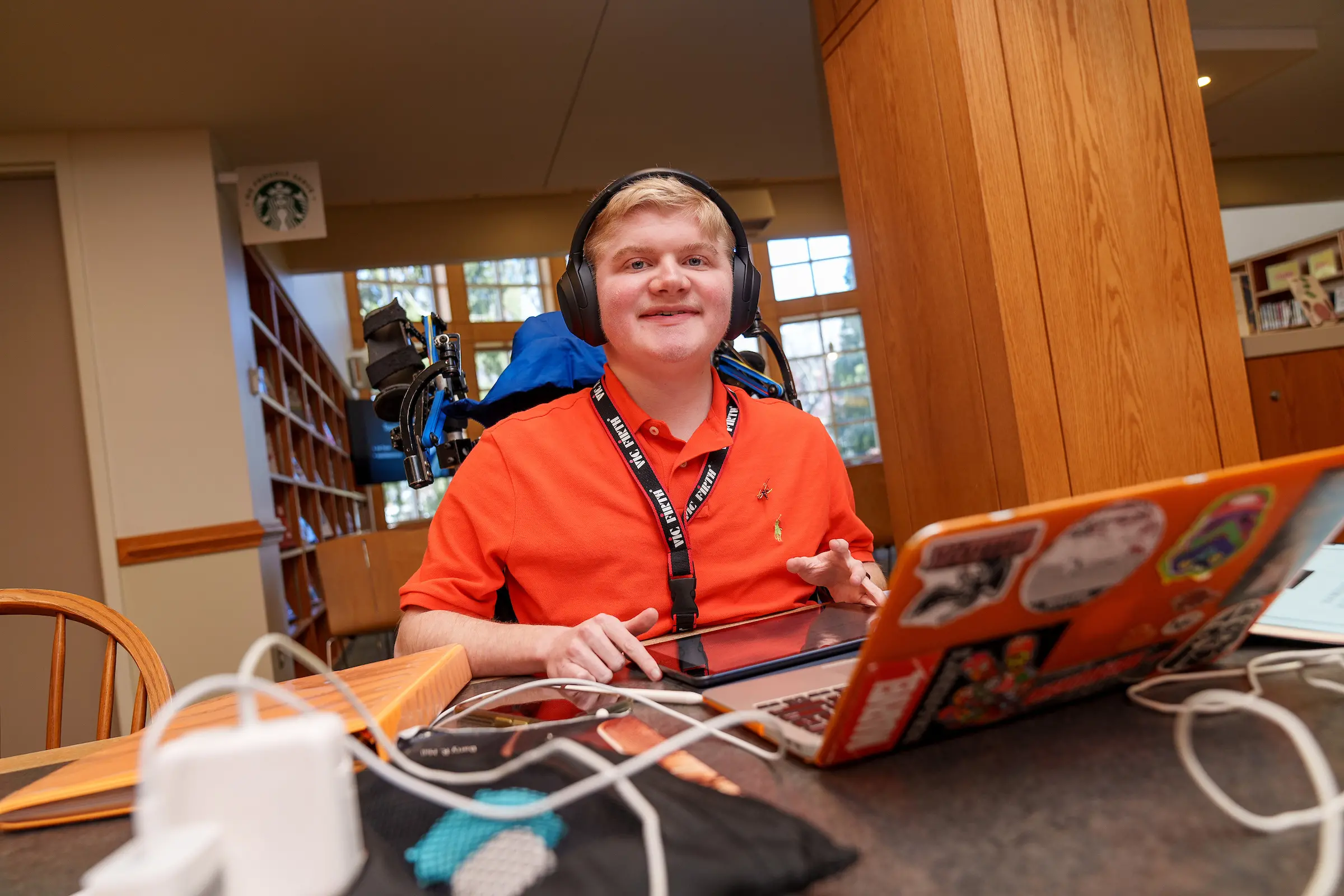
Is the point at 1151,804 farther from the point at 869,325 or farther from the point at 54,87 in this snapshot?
the point at 54,87

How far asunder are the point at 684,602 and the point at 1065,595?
29.8 inches

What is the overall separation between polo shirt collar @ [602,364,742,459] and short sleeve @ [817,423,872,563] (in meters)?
0.19

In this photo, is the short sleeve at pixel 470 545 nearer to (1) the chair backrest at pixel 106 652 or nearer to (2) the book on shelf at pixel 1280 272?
(1) the chair backrest at pixel 106 652

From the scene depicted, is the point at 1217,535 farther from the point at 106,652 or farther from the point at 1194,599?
the point at 106,652

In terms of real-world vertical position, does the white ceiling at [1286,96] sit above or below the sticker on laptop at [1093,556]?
above

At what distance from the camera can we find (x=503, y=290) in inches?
461

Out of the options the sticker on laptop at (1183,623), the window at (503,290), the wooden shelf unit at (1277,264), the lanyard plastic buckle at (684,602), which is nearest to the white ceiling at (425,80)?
the lanyard plastic buckle at (684,602)

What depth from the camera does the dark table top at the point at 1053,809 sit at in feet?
1.09

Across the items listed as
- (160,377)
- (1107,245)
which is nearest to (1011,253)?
(1107,245)

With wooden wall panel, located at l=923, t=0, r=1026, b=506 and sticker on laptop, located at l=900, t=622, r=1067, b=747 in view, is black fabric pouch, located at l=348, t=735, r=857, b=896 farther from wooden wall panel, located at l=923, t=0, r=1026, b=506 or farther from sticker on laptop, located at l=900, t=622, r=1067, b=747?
wooden wall panel, located at l=923, t=0, r=1026, b=506

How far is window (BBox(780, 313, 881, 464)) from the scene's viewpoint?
29.1 ft

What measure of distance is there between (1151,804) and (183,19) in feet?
12.5

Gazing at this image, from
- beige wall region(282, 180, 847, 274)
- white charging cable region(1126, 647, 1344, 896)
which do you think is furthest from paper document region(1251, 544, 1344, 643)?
beige wall region(282, 180, 847, 274)

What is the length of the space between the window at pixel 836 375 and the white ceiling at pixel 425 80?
3659mm
